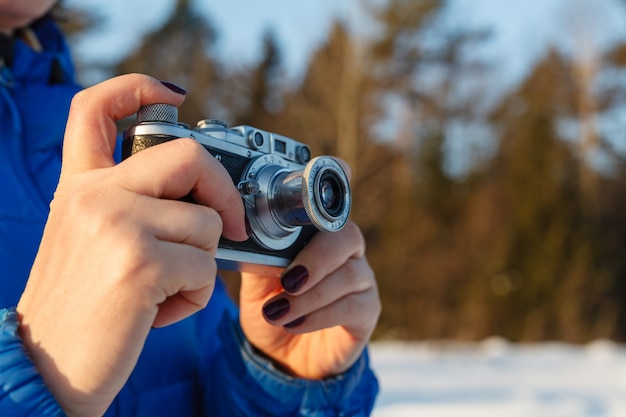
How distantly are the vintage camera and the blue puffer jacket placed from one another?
0.75 ft

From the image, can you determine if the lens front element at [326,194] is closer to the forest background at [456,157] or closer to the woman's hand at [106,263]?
the woman's hand at [106,263]

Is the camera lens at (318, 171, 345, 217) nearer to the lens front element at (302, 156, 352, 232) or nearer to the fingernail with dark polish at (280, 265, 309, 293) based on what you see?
the lens front element at (302, 156, 352, 232)

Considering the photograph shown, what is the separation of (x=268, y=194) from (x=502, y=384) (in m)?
4.82

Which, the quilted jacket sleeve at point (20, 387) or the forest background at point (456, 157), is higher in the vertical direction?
the forest background at point (456, 157)

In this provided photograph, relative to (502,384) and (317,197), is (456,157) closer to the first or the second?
(502,384)

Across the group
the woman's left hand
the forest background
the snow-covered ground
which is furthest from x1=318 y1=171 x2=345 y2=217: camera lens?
the forest background

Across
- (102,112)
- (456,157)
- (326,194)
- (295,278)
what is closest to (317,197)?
(326,194)

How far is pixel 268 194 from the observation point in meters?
0.97

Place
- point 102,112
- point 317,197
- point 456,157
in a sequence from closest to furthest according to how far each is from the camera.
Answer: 1. point 102,112
2. point 317,197
3. point 456,157

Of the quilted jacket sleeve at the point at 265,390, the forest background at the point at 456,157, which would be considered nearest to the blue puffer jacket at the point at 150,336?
the quilted jacket sleeve at the point at 265,390

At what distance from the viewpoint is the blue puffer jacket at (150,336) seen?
1.00 meters

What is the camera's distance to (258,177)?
990mm

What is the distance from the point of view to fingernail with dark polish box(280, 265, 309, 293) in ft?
3.47

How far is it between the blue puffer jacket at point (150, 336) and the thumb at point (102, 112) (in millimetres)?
286
